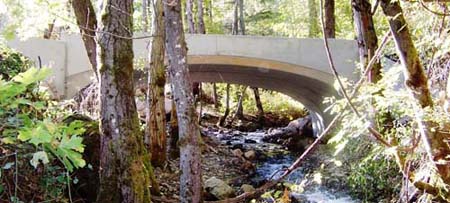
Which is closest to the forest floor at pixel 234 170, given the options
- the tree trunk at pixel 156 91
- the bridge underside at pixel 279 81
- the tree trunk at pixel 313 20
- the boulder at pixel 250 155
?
the boulder at pixel 250 155

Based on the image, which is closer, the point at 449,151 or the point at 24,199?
the point at 449,151

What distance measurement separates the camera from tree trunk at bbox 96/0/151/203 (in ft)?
10.9

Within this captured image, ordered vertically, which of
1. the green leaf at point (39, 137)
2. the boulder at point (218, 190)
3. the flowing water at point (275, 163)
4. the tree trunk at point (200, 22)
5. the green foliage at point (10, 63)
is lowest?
the flowing water at point (275, 163)

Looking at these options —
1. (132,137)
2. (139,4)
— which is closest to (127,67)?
(132,137)

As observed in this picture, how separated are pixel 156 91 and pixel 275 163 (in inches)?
171

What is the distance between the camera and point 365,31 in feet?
11.8

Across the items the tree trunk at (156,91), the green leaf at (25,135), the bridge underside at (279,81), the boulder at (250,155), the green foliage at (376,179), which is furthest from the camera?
the bridge underside at (279,81)

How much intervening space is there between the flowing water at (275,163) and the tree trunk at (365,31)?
1191mm

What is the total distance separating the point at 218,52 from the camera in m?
8.76

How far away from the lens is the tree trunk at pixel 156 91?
5.91 meters

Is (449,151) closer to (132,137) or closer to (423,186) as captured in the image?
(423,186)

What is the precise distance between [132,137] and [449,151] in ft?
7.31

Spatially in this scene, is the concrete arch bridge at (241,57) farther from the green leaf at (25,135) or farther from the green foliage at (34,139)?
the green leaf at (25,135)

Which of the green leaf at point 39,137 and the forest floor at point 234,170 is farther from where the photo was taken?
the forest floor at point 234,170
